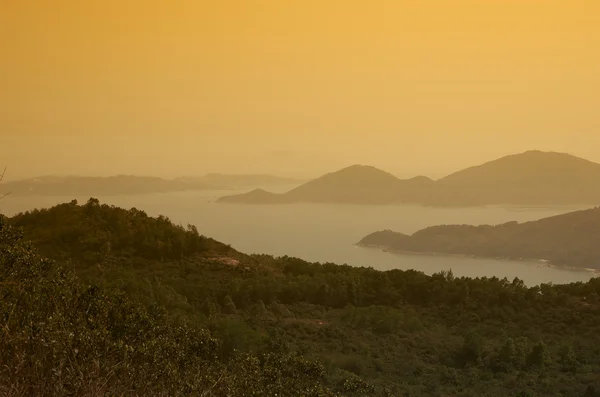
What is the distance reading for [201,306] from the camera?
31.6m

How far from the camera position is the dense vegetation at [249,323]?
38.2ft

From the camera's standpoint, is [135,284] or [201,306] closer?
[135,284]

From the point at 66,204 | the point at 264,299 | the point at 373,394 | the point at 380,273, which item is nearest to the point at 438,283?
the point at 380,273

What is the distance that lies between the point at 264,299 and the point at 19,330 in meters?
26.1

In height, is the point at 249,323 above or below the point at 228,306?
below

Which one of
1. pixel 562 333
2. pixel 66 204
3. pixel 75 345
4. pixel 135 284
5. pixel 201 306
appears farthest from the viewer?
pixel 66 204

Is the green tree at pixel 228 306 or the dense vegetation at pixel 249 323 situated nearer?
the dense vegetation at pixel 249 323

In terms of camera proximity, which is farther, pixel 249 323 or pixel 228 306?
pixel 228 306

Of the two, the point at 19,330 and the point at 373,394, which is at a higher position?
the point at 19,330

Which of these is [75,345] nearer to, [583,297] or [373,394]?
[373,394]

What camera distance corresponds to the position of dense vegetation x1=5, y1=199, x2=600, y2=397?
11648 millimetres

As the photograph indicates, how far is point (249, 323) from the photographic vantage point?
96.4 ft

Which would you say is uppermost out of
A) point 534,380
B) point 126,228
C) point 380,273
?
point 126,228

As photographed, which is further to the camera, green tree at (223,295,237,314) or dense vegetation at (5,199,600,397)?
green tree at (223,295,237,314)
